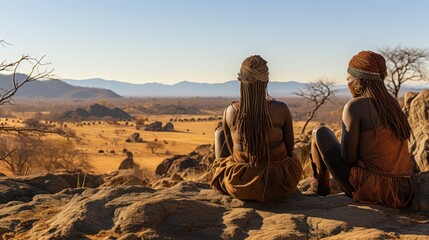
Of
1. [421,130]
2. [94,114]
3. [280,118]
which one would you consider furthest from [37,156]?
[94,114]

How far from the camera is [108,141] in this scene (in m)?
31.0

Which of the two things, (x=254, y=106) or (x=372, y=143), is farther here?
(x=254, y=106)

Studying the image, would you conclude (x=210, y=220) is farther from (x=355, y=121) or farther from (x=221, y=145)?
(x=355, y=121)

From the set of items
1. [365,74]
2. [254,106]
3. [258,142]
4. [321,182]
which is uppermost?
[365,74]

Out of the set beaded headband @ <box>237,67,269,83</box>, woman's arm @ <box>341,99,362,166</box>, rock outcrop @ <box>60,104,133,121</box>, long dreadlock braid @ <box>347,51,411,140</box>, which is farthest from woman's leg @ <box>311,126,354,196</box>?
rock outcrop @ <box>60,104,133,121</box>

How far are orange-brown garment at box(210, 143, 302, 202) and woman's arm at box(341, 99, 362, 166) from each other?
1.56 feet

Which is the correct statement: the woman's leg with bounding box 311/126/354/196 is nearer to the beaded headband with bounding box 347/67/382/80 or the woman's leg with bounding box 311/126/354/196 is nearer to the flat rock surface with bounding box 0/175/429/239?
the flat rock surface with bounding box 0/175/429/239

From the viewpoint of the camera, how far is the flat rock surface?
2.78 metres

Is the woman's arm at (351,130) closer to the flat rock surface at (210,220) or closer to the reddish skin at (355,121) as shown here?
the reddish skin at (355,121)

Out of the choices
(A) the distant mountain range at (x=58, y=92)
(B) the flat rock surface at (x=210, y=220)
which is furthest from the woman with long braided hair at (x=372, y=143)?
(A) the distant mountain range at (x=58, y=92)

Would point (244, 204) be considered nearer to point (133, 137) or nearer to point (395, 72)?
point (395, 72)

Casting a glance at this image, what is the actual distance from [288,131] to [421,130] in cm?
255

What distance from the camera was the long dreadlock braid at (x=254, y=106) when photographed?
3.26 m

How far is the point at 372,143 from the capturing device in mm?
3178
